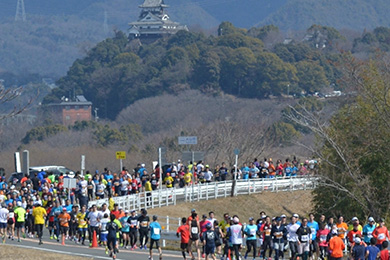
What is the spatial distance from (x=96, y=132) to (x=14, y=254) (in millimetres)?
78474

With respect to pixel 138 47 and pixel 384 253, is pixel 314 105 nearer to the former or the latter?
pixel 138 47

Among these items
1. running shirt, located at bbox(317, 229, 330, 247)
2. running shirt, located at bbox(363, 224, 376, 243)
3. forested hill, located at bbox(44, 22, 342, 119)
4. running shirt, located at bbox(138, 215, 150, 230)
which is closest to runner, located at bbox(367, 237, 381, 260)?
running shirt, located at bbox(363, 224, 376, 243)

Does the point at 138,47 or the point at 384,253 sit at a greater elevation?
the point at 138,47

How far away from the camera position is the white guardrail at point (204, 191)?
130 feet

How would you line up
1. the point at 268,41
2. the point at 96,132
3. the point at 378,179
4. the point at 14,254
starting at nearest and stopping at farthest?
1. the point at 14,254
2. the point at 378,179
3. the point at 96,132
4. the point at 268,41

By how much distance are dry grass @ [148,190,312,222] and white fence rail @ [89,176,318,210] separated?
0.26m

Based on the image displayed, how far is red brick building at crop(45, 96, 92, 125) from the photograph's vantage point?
151 m

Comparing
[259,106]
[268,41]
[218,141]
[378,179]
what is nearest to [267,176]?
[378,179]

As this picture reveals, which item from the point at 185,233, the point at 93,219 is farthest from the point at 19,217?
the point at 185,233

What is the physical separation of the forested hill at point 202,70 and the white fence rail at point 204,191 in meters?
72.7

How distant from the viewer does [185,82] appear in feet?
454

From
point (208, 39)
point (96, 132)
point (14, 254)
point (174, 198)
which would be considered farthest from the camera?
point (208, 39)

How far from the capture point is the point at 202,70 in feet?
454

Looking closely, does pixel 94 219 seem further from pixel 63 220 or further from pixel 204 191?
pixel 204 191
